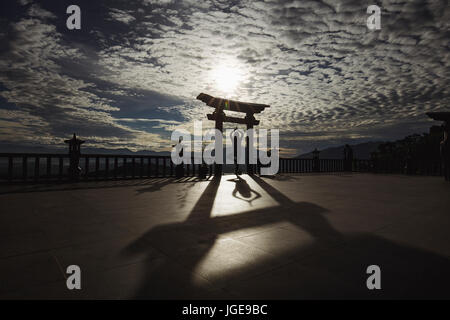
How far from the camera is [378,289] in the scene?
150cm

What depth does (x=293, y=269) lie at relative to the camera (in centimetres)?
174

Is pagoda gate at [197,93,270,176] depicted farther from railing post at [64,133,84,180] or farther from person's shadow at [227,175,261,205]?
railing post at [64,133,84,180]

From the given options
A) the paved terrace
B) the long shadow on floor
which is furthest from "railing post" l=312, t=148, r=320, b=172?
the long shadow on floor

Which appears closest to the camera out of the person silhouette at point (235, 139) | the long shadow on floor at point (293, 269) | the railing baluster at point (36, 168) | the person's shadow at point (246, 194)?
the long shadow on floor at point (293, 269)

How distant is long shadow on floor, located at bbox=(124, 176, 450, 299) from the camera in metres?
1.44

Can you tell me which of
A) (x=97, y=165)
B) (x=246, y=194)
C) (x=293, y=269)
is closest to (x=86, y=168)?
(x=97, y=165)

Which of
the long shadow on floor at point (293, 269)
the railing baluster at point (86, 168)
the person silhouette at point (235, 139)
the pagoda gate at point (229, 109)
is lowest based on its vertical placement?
the long shadow on floor at point (293, 269)

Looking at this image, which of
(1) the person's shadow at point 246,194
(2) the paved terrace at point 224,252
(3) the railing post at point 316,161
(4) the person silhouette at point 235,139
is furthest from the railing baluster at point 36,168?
(3) the railing post at point 316,161

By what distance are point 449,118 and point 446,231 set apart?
8425mm

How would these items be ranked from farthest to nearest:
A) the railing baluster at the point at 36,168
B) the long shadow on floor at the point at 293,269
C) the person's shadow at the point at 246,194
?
the railing baluster at the point at 36,168
the person's shadow at the point at 246,194
the long shadow on floor at the point at 293,269

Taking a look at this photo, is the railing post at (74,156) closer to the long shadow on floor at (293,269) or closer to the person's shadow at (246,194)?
the person's shadow at (246,194)

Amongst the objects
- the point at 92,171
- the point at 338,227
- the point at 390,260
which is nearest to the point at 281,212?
the point at 338,227

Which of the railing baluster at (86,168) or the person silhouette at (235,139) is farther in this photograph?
the person silhouette at (235,139)

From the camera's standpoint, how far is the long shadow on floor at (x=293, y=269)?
1.44 metres
